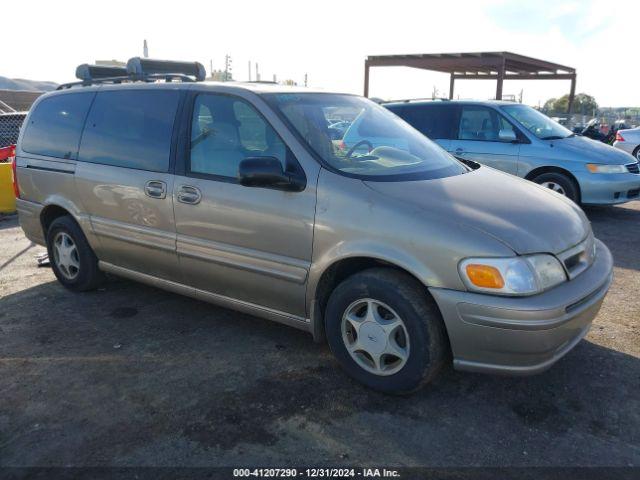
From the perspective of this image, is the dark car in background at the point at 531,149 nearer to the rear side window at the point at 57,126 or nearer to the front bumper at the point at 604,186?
the front bumper at the point at 604,186

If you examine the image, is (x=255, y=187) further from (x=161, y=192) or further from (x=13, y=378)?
(x=13, y=378)

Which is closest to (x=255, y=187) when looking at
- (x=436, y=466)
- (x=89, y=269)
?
(x=436, y=466)

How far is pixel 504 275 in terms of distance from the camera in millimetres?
2562

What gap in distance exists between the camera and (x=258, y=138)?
3344 mm

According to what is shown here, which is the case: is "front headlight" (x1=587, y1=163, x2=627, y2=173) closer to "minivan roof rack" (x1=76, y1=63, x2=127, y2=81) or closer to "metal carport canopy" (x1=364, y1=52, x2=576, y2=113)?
"minivan roof rack" (x1=76, y1=63, x2=127, y2=81)

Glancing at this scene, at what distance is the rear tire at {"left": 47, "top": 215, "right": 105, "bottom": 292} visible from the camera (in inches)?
178

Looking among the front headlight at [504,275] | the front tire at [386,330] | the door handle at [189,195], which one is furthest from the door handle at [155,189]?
the front headlight at [504,275]

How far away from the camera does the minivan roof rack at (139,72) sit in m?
4.39

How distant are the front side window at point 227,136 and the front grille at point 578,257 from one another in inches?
66.4

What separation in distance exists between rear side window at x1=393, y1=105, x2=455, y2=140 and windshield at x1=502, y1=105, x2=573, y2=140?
2.67ft

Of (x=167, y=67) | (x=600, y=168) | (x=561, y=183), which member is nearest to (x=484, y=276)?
(x=167, y=67)

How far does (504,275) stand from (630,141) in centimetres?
1324

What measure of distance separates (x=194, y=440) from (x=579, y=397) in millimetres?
2123

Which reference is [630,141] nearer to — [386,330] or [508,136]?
[508,136]
